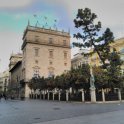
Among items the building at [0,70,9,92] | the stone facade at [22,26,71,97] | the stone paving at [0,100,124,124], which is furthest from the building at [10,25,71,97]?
the building at [0,70,9,92]

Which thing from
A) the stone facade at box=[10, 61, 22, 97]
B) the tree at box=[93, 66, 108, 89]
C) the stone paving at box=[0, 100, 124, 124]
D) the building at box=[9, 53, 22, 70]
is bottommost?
the stone paving at box=[0, 100, 124, 124]

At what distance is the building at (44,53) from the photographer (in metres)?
70.8

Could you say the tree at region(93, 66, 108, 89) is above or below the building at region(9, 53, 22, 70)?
below

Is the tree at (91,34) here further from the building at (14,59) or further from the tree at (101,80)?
the building at (14,59)

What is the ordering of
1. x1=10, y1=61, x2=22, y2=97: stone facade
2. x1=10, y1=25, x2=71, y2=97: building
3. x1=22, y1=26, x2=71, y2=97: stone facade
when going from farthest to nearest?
x1=10, y1=61, x2=22, y2=97: stone facade, x1=22, y1=26, x2=71, y2=97: stone facade, x1=10, y1=25, x2=71, y2=97: building

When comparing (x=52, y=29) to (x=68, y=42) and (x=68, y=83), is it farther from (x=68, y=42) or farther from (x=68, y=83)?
(x=68, y=83)

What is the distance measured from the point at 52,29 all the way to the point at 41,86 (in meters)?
26.3

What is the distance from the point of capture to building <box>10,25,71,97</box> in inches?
2788

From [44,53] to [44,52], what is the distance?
305 mm

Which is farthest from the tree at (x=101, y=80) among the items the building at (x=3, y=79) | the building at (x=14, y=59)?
the building at (x=3, y=79)

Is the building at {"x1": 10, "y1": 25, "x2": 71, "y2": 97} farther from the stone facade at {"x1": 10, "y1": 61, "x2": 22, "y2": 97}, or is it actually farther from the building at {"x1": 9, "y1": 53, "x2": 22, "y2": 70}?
the building at {"x1": 9, "y1": 53, "x2": 22, "y2": 70}

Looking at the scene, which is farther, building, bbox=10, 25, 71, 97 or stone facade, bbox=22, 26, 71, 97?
stone facade, bbox=22, 26, 71, 97

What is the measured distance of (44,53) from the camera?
73375 mm

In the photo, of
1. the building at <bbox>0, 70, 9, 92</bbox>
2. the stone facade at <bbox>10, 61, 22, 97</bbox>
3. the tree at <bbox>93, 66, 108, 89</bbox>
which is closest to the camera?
the tree at <bbox>93, 66, 108, 89</bbox>
